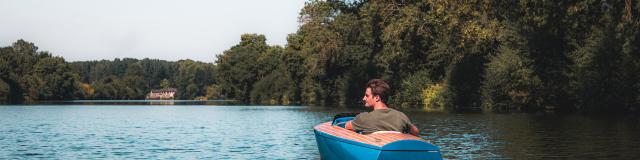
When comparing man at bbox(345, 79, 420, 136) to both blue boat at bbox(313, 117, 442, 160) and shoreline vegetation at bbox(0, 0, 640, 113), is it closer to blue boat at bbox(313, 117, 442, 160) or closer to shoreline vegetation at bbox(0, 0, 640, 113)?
blue boat at bbox(313, 117, 442, 160)

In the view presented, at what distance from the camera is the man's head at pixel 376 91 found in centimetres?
1215

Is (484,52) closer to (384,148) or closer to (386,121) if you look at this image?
(386,121)

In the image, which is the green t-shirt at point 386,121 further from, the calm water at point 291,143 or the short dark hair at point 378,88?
the calm water at point 291,143

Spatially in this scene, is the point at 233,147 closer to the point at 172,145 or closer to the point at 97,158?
the point at 172,145

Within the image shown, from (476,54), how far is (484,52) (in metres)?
1.13

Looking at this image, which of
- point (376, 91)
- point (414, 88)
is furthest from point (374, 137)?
point (414, 88)

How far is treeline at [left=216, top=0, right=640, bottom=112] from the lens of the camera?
34.9m

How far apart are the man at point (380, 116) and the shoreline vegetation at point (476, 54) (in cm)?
2076

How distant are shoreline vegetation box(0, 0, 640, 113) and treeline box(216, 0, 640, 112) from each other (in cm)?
7

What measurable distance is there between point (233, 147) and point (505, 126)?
42.7 ft

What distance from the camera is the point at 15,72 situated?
506ft

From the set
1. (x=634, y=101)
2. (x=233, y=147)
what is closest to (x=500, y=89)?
(x=634, y=101)

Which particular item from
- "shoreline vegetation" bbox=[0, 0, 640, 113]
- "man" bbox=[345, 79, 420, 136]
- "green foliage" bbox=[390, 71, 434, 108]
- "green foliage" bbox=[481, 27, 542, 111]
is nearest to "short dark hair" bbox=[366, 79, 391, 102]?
"man" bbox=[345, 79, 420, 136]

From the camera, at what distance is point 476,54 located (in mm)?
55844
